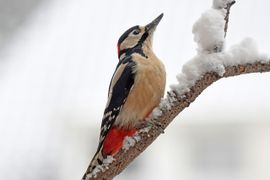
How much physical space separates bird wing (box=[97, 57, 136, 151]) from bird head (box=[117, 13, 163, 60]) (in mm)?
73

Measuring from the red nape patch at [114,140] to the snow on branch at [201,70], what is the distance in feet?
0.12

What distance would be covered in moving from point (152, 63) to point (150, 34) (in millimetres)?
64

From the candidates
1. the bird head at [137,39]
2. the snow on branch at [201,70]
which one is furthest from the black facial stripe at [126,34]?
the snow on branch at [201,70]

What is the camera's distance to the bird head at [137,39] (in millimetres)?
1183

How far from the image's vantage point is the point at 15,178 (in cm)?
132

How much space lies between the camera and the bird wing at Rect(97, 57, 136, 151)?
1089 millimetres

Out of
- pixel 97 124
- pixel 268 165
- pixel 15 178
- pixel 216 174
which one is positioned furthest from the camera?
pixel 268 165

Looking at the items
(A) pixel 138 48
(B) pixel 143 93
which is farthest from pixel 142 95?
(A) pixel 138 48

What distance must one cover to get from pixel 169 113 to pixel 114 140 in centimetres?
11

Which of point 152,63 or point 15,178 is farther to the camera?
point 15,178

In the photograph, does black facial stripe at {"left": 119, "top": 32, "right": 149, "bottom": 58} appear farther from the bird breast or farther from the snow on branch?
the snow on branch

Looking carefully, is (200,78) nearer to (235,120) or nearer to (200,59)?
(200,59)

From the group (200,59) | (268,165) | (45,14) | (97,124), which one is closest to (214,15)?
(200,59)

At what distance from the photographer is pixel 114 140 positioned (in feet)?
3.51
